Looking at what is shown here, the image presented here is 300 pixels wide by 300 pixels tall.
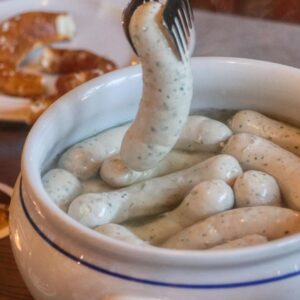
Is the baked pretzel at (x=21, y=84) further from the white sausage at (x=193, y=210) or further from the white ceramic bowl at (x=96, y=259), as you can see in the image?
the white sausage at (x=193, y=210)

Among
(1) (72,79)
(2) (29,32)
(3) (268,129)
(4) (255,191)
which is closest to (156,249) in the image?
(4) (255,191)

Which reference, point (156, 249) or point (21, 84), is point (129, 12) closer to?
point (156, 249)

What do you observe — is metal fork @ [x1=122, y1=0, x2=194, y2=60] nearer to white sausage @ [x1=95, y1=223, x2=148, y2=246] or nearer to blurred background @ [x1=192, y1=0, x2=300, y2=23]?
white sausage @ [x1=95, y1=223, x2=148, y2=246]

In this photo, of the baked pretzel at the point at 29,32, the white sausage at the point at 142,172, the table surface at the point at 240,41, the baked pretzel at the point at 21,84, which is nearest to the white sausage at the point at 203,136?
the white sausage at the point at 142,172

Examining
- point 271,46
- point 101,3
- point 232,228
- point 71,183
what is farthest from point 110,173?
point 101,3

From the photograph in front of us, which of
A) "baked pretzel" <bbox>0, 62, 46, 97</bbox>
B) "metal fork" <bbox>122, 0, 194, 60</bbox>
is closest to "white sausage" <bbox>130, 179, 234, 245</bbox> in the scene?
"metal fork" <bbox>122, 0, 194, 60</bbox>

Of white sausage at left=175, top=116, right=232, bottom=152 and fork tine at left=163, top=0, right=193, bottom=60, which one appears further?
white sausage at left=175, top=116, right=232, bottom=152

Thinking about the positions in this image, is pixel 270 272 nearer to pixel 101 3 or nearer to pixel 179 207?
pixel 179 207
